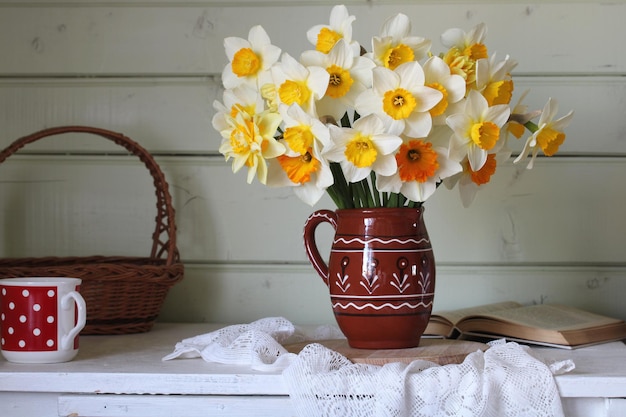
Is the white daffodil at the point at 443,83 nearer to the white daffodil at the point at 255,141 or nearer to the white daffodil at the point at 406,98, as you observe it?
the white daffodil at the point at 406,98

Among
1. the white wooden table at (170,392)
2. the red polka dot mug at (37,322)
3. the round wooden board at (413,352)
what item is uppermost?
the red polka dot mug at (37,322)

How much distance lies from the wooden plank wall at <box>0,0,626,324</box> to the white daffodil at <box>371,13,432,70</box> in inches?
17.3

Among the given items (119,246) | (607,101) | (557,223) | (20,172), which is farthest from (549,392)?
(20,172)

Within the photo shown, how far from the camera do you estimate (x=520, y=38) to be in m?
1.33

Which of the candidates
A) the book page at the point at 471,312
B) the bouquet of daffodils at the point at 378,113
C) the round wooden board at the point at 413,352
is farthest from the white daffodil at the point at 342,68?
the book page at the point at 471,312

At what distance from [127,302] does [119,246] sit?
0.24m

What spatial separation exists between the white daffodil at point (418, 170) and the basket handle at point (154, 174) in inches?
17.5

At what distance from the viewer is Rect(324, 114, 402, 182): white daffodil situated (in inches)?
33.9

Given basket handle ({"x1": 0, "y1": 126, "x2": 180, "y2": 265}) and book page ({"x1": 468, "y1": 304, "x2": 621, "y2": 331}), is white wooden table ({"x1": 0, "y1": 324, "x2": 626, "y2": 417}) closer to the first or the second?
book page ({"x1": 468, "y1": 304, "x2": 621, "y2": 331})

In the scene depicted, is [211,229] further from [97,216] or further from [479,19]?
[479,19]

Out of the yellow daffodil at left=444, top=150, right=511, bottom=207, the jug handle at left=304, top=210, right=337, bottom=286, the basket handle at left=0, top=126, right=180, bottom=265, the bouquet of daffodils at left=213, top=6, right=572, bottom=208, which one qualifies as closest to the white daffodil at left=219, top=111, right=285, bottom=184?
the bouquet of daffodils at left=213, top=6, right=572, bottom=208

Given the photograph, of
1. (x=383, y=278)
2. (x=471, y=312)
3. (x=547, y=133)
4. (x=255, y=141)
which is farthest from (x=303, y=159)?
(x=471, y=312)

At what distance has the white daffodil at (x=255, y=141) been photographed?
90 centimetres

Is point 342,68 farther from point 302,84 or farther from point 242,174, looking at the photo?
point 242,174
